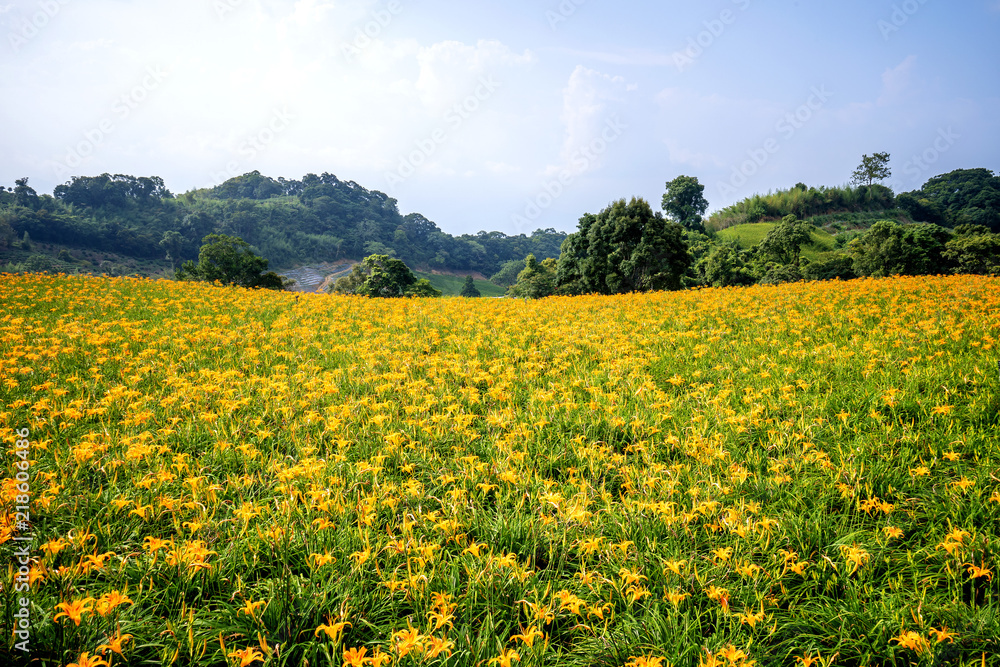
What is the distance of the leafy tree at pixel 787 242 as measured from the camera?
4291cm

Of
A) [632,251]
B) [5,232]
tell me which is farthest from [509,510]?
[5,232]

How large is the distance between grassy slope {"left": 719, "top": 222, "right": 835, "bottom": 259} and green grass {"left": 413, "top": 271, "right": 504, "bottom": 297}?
5841 centimetres

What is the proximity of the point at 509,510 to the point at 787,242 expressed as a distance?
2020 inches

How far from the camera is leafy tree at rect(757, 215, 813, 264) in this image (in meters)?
42.9

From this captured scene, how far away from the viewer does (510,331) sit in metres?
8.05

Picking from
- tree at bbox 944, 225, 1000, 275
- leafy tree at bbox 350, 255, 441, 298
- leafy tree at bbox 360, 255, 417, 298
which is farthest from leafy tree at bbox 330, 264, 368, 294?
tree at bbox 944, 225, 1000, 275

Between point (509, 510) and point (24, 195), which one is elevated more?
point (24, 195)

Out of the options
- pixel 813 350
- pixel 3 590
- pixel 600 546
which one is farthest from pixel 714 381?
pixel 3 590

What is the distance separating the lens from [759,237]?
61.6m

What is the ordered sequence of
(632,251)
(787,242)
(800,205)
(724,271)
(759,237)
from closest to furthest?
(632,251) < (724,271) < (787,242) < (759,237) < (800,205)

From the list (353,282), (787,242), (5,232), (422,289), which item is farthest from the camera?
(5,232)

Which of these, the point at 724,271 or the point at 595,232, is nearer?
the point at 595,232

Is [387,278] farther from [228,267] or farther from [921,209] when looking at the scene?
[921,209]

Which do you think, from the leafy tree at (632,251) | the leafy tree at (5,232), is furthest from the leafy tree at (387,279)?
the leafy tree at (5,232)
